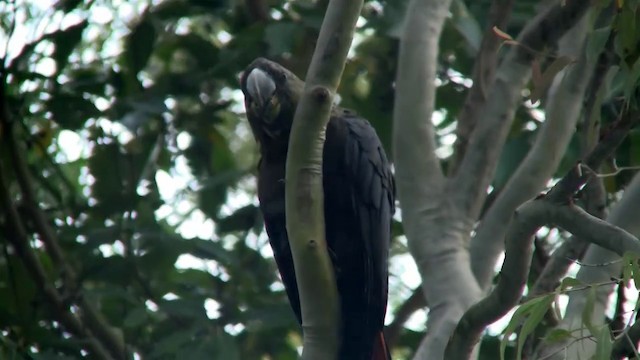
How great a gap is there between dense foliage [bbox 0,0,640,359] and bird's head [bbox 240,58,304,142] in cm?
14

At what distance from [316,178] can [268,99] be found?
4.07 ft

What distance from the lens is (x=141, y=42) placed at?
440 cm

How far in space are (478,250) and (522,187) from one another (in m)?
0.28

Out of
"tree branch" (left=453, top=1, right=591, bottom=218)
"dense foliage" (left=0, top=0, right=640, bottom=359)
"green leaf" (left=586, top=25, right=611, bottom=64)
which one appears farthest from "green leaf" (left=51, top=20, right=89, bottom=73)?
"green leaf" (left=586, top=25, right=611, bottom=64)

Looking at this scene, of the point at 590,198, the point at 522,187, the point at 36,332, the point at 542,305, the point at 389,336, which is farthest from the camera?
the point at 389,336

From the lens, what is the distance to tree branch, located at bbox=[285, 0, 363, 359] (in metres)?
2.57

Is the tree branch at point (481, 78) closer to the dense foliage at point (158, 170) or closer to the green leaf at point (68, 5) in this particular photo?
the dense foliage at point (158, 170)

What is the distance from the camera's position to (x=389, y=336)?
14.2ft

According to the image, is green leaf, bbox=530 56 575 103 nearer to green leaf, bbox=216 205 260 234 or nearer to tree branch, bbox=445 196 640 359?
tree branch, bbox=445 196 640 359

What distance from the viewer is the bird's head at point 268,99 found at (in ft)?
12.6

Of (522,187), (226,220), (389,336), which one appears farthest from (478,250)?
(226,220)

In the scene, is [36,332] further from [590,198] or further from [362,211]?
[590,198]

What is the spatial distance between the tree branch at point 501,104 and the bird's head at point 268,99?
27.9 inches

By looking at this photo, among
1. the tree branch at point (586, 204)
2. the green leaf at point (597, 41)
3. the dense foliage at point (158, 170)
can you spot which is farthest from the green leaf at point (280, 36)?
the green leaf at point (597, 41)
